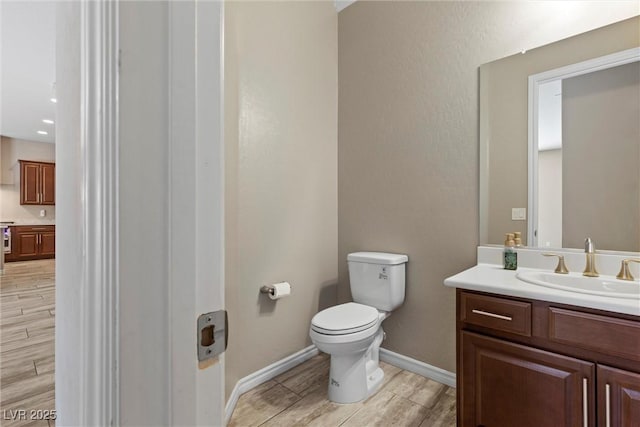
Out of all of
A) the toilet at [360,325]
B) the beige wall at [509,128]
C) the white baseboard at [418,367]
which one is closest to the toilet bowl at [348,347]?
the toilet at [360,325]

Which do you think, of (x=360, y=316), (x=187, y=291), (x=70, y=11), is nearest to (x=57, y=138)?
(x=70, y=11)

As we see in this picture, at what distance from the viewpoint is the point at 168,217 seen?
1.29 feet

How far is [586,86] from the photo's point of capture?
1.51 meters

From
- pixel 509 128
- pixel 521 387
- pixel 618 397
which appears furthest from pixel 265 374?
pixel 509 128

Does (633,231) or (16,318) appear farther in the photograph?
(16,318)

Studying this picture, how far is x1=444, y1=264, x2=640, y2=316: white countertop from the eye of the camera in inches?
39.9

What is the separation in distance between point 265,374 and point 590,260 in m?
1.88

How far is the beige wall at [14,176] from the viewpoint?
6.32m

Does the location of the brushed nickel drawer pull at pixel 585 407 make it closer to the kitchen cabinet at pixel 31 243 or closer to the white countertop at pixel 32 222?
the kitchen cabinet at pixel 31 243

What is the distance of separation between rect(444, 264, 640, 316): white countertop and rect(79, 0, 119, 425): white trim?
1313 mm

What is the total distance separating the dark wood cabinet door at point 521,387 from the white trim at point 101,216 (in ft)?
4.45

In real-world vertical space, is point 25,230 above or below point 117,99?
below

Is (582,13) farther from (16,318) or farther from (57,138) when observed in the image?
(16,318)

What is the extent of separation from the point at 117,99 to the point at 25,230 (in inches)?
327
